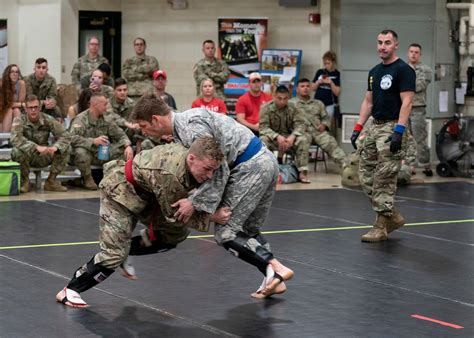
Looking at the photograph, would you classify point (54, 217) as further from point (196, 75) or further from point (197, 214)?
point (196, 75)

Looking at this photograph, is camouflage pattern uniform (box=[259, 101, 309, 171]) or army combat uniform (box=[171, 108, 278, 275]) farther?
camouflage pattern uniform (box=[259, 101, 309, 171])

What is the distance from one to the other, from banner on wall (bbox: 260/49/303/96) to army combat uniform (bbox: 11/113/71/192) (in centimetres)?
567

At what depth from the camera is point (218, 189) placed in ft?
22.3

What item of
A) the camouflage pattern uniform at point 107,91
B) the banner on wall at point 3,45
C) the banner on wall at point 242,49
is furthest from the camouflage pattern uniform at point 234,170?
the banner on wall at point 3,45

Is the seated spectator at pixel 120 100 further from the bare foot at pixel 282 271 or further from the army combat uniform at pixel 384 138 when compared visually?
the bare foot at pixel 282 271

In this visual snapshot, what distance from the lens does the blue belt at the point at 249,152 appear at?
7.16 m

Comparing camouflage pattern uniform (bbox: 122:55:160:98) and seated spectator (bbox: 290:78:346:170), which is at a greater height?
camouflage pattern uniform (bbox: 122:55:160:98)

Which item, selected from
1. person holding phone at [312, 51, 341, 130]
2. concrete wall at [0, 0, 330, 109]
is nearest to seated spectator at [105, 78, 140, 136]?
concrete wall at [0, 0, 330, 109]

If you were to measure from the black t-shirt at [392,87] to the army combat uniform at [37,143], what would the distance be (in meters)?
5.14

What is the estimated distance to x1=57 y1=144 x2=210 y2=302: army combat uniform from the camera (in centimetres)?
667

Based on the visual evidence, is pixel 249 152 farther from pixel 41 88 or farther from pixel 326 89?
pixel 326 89

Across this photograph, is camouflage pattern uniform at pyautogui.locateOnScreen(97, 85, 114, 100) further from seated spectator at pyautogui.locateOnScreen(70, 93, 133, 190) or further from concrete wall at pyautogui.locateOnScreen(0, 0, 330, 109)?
concrete wall at pyautogui.locateOnScreen(0, 0, 330, 109)

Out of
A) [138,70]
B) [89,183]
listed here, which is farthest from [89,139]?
[138,70]

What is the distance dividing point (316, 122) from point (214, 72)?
6.75 ft
